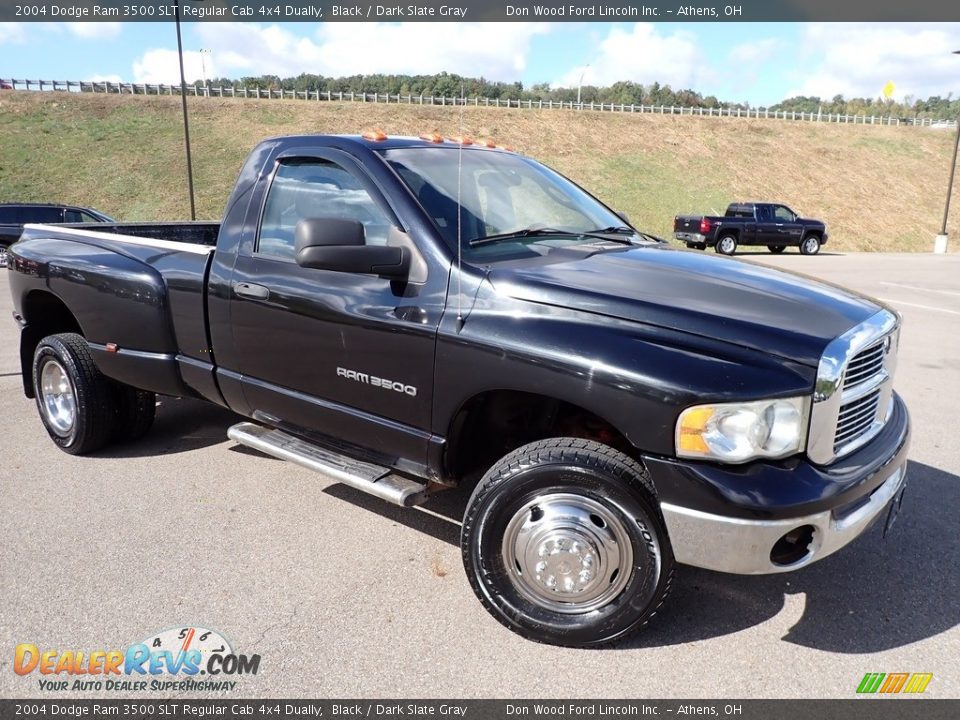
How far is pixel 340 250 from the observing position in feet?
9.34

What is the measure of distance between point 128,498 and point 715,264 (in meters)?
3.37

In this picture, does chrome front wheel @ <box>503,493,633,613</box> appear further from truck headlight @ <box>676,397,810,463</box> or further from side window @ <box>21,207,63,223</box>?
side window @ <box>21,207,63,223</box>

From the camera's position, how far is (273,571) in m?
3.26

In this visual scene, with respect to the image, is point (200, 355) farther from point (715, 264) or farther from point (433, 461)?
point (715, 264)

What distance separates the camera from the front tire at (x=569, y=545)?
2.60 m

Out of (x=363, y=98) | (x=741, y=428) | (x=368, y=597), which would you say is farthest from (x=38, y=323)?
(x=363, y=98)

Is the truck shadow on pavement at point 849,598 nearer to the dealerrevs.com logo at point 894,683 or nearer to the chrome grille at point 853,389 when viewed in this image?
the dealerrevs.com logo at point 894,683

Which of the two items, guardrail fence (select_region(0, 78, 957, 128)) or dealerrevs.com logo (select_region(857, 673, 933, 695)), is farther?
guardrail fence (select_region(0, 78, 957, 128))

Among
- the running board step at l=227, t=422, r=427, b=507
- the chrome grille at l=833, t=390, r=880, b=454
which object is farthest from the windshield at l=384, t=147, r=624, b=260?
the chrome grille at l=833, t=390, r=880, b=454

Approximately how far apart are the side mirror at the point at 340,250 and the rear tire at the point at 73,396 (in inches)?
94.4

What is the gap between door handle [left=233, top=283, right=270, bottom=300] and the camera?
3514mm

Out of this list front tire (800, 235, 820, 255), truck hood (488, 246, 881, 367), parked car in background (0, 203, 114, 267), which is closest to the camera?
truck hood (488, 246, 881, 367)

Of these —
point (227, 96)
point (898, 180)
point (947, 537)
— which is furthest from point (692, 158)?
point (947, 537)

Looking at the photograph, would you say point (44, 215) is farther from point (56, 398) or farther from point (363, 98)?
point (363, 98)
